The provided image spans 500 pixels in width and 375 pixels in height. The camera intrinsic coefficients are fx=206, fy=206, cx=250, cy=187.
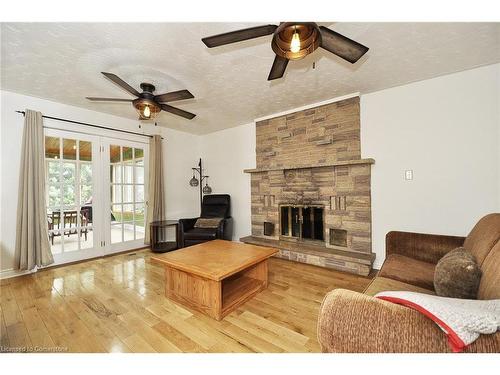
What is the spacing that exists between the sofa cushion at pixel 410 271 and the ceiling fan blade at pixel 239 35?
71.8 inches

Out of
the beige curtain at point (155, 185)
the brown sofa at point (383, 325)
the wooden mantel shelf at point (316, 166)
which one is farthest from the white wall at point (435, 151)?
the beige curtain at point (155, 185)

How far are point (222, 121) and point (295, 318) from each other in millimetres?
3255

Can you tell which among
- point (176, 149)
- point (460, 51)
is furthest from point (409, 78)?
point (176, 149)

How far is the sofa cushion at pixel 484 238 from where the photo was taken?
3.88 ft

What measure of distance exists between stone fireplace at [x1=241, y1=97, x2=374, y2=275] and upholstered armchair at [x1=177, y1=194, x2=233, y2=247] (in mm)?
484

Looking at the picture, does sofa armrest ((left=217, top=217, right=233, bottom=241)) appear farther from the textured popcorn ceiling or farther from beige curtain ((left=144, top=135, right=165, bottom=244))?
the textured popcorn ceiling

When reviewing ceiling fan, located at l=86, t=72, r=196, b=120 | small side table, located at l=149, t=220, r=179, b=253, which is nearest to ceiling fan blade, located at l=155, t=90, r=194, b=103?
ceiling fan, located at l=86, t=72, r=196, b=120

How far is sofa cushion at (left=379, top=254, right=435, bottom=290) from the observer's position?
139 cm

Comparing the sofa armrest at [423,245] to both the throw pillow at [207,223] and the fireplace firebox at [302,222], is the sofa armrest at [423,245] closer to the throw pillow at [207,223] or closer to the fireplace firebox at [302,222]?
the fireplace firebox at [302,222]

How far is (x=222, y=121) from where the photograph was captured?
3812mm

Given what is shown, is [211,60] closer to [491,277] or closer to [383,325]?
[383,325]

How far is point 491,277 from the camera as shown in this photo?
0.94 metres

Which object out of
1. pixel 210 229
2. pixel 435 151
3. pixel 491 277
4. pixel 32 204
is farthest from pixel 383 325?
pixel 32 204

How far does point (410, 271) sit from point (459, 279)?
18.7 inches
